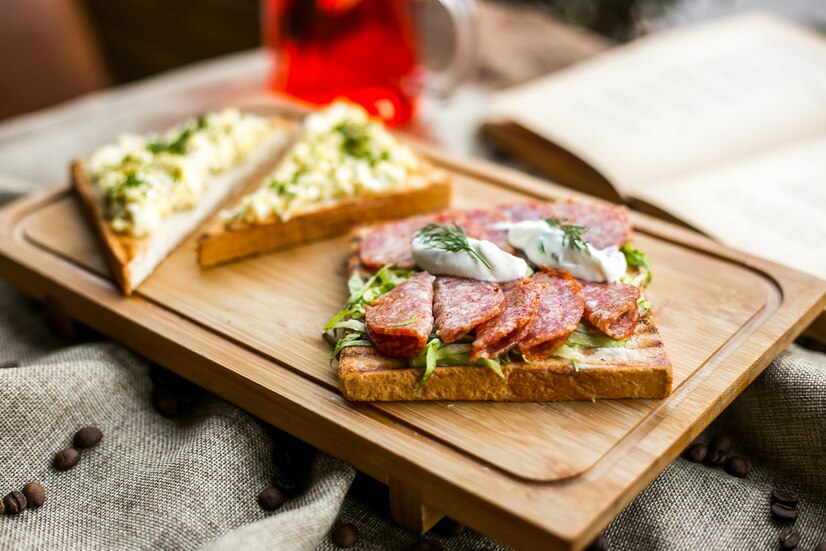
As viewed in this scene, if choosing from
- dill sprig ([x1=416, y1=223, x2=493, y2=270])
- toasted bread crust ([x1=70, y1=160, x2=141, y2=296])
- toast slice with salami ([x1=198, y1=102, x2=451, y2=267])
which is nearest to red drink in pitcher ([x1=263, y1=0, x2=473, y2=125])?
toast slice with salami ([x1=198, y1=102, x2=451, y2=267])

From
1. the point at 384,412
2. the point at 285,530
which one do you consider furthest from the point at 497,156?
the point at 285,530

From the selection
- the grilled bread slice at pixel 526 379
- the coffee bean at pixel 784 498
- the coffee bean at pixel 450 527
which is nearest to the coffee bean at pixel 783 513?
the coffee bean at pixel 784 498

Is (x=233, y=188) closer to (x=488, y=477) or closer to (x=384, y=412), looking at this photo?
(x=384, y=412)

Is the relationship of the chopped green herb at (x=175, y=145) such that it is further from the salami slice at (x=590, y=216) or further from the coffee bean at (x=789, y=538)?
the coffee bean at (x=789, y=538)

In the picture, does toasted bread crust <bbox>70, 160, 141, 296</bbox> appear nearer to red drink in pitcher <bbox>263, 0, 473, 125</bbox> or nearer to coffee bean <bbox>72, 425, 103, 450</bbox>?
coffee bean <bbox>72, 425, 103, 450</bbox>

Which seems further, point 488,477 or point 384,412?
point 384,412

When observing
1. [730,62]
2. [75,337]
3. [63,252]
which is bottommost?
[75,337]
